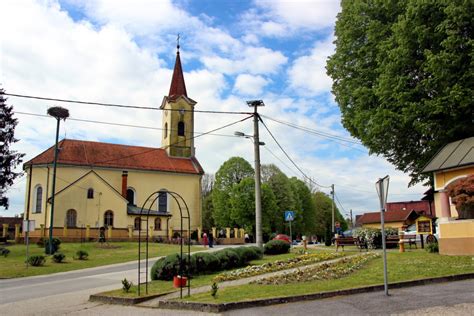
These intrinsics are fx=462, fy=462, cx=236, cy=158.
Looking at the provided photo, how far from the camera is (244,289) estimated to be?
12.3 meters

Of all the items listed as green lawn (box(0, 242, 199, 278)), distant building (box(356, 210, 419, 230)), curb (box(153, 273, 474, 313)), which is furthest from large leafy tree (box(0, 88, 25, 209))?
distant building (box(356, 210, 419, 230))

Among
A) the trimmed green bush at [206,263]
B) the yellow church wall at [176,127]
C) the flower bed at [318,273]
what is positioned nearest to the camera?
the flower bed at [318,273]

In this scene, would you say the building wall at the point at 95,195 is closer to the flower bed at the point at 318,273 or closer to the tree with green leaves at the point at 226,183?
the tree with green leaves at the point at 226,183

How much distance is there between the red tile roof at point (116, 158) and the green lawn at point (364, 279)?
44.8 meters

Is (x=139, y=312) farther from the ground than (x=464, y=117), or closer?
closer

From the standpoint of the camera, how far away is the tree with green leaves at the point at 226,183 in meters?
61.9

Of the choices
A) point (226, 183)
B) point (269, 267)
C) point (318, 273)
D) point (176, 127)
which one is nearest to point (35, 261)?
point (269, 267)

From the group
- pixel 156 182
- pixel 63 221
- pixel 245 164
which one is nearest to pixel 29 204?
pixel 63 221

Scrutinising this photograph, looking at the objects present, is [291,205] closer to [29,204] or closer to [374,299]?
[29,204]

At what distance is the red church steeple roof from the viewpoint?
2547 inches

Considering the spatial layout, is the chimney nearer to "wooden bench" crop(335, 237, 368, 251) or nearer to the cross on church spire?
the cross on church spire

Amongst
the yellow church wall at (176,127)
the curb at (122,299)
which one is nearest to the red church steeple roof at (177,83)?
the yellow church wall at (176,127)

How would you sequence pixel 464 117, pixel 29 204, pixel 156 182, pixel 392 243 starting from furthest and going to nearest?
1. pixel 156 182
2. pixel 29 204
3. pixel 392 243
4. pixel 464 117

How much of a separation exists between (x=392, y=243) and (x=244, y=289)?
14787 mm
